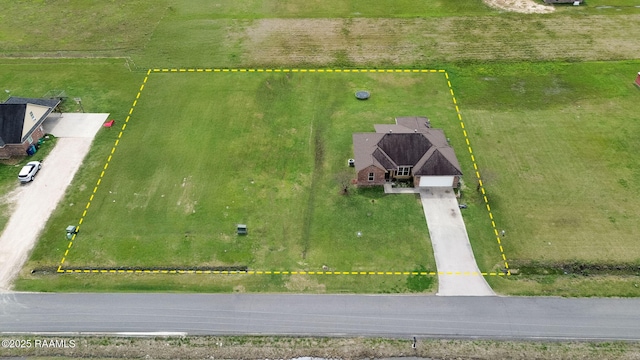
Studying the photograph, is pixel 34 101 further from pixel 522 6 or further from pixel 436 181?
pixel 522 6

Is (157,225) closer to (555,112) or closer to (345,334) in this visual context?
(345,334)

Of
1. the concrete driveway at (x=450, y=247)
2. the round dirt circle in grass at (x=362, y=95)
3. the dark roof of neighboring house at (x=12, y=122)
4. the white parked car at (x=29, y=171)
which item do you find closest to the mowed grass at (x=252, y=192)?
the round dirt circle in grass at (x=362, y=95)

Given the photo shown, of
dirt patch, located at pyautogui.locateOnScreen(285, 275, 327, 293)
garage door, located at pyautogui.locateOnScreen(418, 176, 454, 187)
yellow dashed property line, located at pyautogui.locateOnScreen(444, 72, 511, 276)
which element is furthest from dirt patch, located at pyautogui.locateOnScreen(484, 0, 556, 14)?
dirt patch, located at pyautogui.locateOnScreen(285, 275, 327, 293)

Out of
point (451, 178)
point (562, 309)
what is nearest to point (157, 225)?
point (451, 178)

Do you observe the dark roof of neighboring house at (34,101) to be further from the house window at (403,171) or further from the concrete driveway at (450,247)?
the concrete driveway at (450,247)

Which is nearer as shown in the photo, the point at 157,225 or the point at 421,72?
the point at 157,225

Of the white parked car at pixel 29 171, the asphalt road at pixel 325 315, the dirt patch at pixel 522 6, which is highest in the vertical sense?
the dirt patch at pixel 522 6
